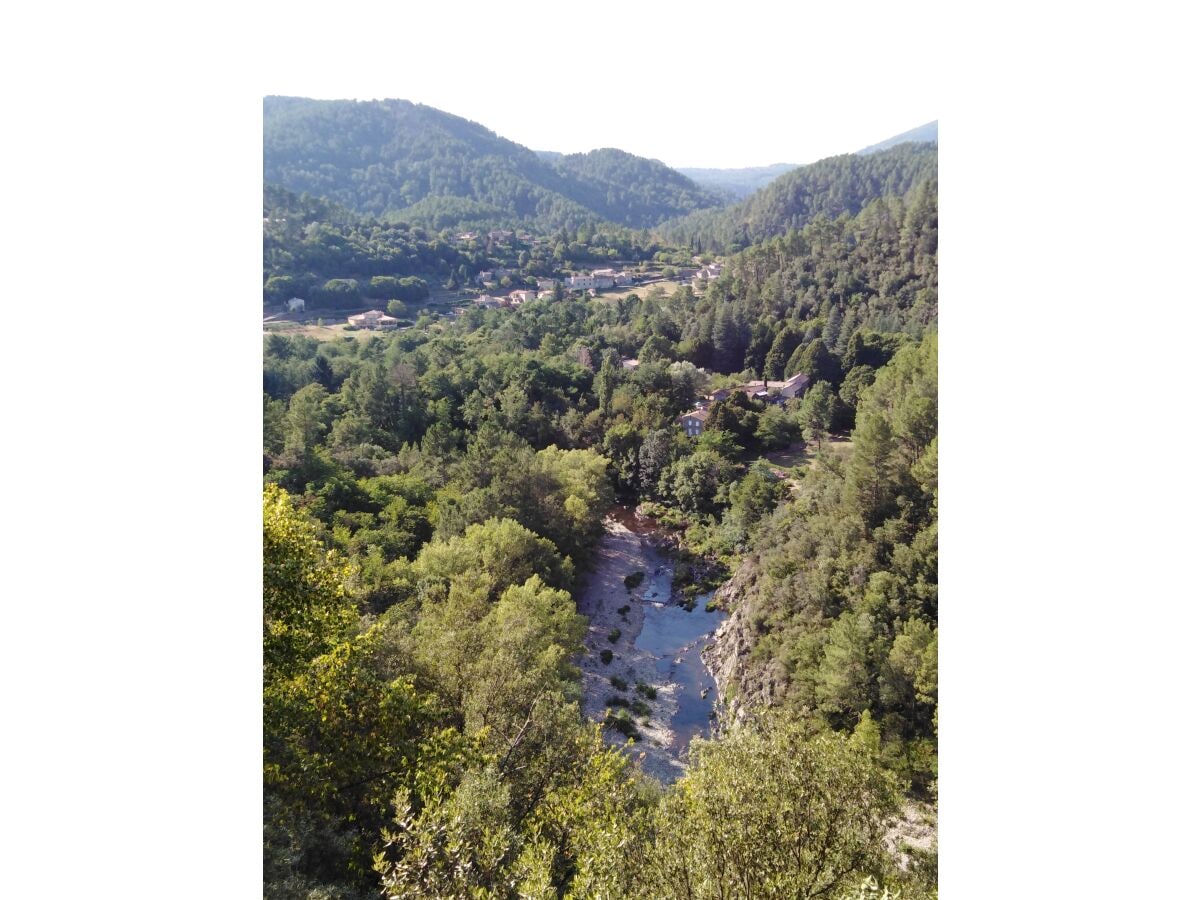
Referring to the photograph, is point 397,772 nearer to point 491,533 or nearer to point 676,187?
point 491,533

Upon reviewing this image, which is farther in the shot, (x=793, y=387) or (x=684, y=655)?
(x=793, y=387)

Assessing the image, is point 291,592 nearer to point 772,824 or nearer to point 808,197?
point 772,824

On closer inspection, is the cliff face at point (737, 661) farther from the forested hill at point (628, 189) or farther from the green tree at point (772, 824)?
the forested hill at point (628, 189)

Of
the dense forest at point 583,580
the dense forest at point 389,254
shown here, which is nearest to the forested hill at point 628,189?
the dense forest at point 389,254

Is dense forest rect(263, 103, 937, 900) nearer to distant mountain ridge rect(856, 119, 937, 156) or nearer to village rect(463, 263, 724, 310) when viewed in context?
distant mountain ridge rect(856, 119, 937, 156)

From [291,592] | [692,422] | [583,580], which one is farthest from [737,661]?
[692,422]

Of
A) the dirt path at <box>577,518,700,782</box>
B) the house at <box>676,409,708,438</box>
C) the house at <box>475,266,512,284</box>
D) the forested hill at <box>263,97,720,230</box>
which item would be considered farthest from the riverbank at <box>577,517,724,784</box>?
the forested hill at <box>263,97,720,230</box>
